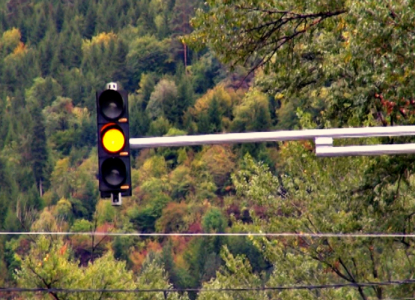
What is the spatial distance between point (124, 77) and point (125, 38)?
1002 cm

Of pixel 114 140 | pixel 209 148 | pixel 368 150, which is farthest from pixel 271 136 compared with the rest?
pixel 209 148

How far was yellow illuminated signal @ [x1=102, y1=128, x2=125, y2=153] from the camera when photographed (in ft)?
29.2

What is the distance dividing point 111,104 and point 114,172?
0.59 m

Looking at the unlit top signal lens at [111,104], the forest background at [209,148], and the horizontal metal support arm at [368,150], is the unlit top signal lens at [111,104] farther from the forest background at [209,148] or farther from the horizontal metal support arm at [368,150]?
the forest background at [209,148]

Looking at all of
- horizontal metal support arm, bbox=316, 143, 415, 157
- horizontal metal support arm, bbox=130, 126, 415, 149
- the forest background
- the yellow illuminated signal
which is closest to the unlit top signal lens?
the yellow illuminated signal

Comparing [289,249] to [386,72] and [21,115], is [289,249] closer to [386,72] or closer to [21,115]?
[386,72]

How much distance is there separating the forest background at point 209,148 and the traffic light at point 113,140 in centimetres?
527

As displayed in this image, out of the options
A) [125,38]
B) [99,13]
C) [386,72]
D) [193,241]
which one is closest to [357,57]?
[386,72]

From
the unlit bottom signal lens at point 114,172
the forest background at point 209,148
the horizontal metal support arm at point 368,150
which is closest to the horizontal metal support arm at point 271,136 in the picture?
the horizontal metal support arm at point 368,150

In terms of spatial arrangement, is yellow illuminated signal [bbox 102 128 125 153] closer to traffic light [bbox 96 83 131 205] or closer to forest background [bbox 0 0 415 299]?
traffic light [bbox 96 83 131 205]

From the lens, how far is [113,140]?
8914mm

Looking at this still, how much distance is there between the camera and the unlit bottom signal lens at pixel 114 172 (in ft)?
29.2

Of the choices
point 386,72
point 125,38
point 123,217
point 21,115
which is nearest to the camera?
point 386,72

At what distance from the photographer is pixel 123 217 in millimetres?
123875
